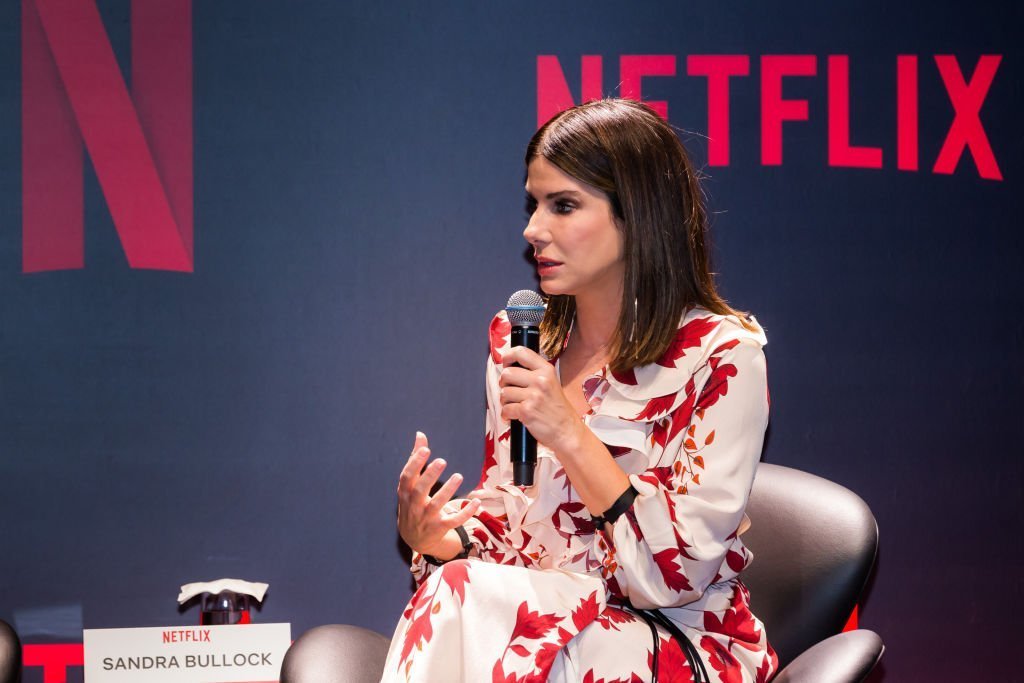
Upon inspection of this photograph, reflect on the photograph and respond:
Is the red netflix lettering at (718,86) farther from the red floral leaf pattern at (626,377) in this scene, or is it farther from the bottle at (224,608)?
the bottle at (224,608)

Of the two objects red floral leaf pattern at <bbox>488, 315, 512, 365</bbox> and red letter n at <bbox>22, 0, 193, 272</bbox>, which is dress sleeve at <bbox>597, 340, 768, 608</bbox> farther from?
red letter n at <bbox>22, 0, 193, 272</bbox>

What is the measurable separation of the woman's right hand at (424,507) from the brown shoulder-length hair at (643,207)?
15.7 inches

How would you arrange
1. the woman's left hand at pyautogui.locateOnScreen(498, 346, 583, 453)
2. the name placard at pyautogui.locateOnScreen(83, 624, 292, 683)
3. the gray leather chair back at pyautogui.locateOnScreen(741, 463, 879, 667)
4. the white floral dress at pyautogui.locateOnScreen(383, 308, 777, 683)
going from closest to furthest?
the white floral dress at pyautogui.locateOnScreen(383, 308, 777, 683)
the woman's left hand at pyautogui.locateOnScreen(498, 346, 583, 453)
the gray leather chair back at pyautogui.locateOnScreen(741, 463, 879, 667)
the name placard at pyautogui.locateOnScreen(83, 624, 292, 683)

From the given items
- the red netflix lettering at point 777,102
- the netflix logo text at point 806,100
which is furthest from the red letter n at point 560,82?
the red netflix lettering at point 777,102

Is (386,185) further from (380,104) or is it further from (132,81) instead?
(132,81)

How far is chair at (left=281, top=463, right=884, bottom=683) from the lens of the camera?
197cm

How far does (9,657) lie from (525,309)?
4.81 ft

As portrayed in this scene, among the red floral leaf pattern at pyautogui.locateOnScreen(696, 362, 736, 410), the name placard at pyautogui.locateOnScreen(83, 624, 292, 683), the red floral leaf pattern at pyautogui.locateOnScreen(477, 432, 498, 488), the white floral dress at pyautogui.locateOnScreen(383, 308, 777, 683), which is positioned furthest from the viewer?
the name placard at pyautogui.locateOnScreen(83, 624, 292, 683)

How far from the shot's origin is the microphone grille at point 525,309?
171 cm

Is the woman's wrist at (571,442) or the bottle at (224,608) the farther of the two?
the bottle at (224,608)

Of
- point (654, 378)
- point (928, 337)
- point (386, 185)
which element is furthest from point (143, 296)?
point (928, 337)

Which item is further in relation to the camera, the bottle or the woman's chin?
the bottle

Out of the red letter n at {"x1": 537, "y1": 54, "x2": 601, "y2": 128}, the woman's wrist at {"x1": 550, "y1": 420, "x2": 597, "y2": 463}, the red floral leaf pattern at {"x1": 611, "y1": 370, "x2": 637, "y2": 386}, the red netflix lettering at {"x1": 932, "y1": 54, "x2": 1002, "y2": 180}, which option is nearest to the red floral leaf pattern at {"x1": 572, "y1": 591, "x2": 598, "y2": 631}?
the woman's wrist at {"x1": 550, "y1": 420, "x2": 597, "y2": 463}

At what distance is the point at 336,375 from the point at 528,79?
0.94m
